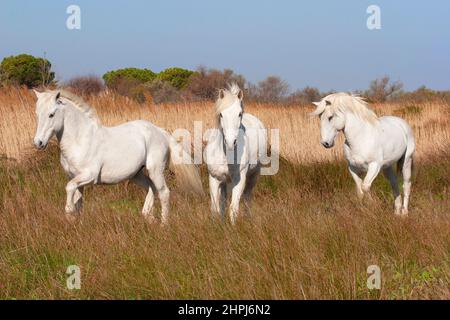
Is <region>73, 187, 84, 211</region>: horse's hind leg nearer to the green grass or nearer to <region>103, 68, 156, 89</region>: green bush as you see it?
the green grass

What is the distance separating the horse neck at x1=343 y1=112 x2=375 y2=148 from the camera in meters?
9.20

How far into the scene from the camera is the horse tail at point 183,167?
28.1 ft

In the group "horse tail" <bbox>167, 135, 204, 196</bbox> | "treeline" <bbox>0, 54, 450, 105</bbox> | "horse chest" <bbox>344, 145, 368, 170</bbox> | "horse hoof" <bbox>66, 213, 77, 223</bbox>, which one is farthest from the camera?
"treeline" <bbox>0, 54, 450, 105</bbox>

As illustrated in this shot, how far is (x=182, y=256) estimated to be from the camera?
585 centimetres

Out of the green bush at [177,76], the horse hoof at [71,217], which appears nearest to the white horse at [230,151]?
the horse hoof at [71,217]

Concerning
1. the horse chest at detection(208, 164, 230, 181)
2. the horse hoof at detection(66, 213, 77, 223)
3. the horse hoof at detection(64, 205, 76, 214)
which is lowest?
the horse hoof at detection(66, 213, 77, 223)

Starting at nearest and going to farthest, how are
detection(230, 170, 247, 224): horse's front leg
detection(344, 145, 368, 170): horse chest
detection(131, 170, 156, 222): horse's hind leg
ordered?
detection(230, 170, 247, 224): horse's front leg, detection(131, 170, 156, 222): horse's hind leg, detection(344, 145, 368, 170): horse chest

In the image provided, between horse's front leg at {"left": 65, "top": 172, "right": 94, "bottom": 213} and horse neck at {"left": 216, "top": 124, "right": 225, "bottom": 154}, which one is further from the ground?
horse neck at {"left": 216, "top": 124, "right": 225, "bottom": 154}

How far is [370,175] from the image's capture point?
9.01 meters

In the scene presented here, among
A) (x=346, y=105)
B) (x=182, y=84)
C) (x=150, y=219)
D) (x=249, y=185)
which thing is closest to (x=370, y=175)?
(x=346, y=105)

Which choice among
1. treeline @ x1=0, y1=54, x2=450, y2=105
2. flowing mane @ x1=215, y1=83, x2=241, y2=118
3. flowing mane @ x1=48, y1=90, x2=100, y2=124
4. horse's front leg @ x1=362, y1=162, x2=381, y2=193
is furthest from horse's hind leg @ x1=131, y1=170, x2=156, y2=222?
treeline @ x1=0, y1=54, x2=450, y2=105

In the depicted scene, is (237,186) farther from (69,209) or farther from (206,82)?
(206,82)
